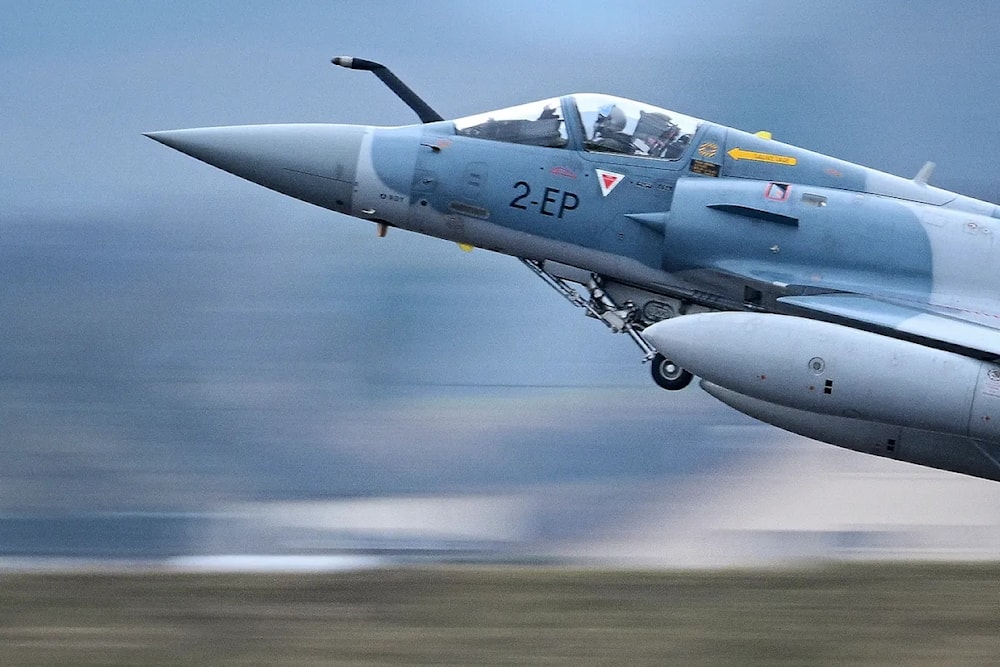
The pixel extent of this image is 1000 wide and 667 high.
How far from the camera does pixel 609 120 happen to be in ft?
31.2

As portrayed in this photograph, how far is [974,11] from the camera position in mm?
66438

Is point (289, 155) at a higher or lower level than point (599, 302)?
higher

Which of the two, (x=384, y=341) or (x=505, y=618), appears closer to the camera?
(x=505, y=618)

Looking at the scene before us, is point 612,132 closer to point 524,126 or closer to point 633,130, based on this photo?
point 633,130

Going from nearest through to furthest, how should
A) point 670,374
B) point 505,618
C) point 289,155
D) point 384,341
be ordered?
point 505,618 → point 670,374 → point 289,155 → point 384,341

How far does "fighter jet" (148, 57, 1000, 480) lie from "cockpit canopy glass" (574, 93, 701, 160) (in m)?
0.01

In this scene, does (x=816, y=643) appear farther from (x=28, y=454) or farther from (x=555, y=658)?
(x=28, y=454)

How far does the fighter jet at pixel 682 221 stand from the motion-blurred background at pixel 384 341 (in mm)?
1802

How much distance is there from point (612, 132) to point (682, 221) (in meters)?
0.89

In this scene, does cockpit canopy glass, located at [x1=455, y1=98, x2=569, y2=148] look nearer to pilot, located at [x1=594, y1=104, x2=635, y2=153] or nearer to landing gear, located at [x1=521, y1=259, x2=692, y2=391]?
pilot, located at [x1=594, y1=104, x2=635, y2=153]

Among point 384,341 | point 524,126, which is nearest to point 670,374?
point 524,126

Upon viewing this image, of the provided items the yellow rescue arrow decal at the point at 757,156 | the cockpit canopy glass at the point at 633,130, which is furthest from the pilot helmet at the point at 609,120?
the yellow rescue arrow decal at the point at 757,156

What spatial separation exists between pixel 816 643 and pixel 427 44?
57560mm

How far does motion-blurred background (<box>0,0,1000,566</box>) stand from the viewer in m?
14.3
